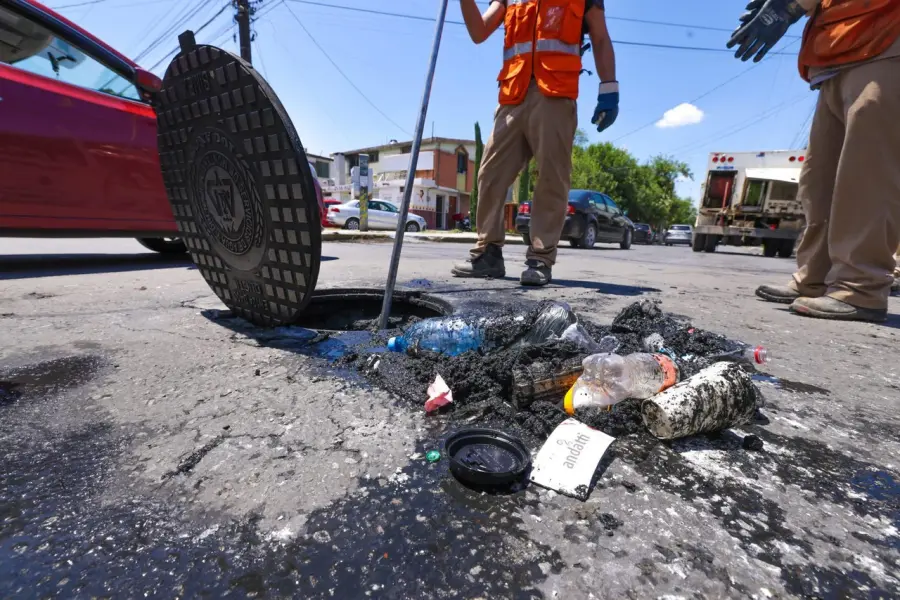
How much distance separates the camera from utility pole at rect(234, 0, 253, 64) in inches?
481

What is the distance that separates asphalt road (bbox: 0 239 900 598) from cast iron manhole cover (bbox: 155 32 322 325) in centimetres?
35

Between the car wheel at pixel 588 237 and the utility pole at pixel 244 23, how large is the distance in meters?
10.9

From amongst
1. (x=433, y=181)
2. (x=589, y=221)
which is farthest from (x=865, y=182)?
(x=433, y=181)

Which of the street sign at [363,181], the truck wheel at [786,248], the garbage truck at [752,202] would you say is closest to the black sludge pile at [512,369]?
the garbage truck at [752,202]

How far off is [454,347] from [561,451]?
2.53 feet

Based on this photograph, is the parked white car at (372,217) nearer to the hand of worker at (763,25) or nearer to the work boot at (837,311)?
the hand of worker at (763,25)

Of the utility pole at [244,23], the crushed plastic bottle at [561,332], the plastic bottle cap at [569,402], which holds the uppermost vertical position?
the utility pole at [244,23]

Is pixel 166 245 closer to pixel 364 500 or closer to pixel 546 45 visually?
pixel 546 45

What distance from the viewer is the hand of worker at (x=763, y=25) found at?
2684mm

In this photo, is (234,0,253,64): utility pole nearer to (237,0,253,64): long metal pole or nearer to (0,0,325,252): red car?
(237,0,253,64): long metal pole

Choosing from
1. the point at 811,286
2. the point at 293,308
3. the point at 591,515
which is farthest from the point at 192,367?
the point at 811,286

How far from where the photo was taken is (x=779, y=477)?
2.86 ft

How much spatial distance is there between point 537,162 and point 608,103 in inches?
29.8

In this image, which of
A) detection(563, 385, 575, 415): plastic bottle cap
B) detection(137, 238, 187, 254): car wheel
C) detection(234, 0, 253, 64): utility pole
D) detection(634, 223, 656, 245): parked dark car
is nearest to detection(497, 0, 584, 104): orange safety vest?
detection(563, 385, 575, 415): plastic bottle cap
